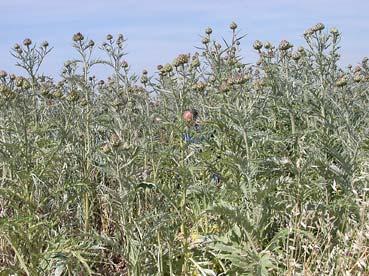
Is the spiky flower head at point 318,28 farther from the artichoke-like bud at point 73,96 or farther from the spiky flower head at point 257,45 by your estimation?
the artichoke-like bud at point 73,96

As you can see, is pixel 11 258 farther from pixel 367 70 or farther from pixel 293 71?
pixel 367 70

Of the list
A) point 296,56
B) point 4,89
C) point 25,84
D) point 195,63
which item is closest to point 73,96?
point 25,84

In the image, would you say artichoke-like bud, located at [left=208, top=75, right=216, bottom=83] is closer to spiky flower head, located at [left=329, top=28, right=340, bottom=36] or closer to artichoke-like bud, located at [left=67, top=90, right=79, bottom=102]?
spiky flower head, located at [left=329, top=28, right=340, bottom=36]

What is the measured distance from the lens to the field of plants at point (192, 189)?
2.63 m

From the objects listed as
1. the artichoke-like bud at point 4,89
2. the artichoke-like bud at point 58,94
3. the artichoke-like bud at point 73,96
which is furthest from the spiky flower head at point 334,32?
the artichoke-like bud at point 4,89

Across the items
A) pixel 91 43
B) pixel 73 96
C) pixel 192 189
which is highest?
pixel 91 43

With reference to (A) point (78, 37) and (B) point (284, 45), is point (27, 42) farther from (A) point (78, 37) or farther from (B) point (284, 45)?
(B) point (284, 45)

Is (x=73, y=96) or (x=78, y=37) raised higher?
(x=78, y=37)

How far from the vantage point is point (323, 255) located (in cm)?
274

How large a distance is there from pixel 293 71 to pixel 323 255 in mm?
1806

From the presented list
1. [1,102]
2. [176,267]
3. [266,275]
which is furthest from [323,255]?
[1,102]

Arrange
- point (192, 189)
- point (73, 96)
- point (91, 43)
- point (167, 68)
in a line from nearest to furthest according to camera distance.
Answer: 1. point (192, 189)
2. point (73, 96)
3. point (167, 68)
4. point (91, 43)

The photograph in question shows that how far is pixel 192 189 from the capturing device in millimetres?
3035

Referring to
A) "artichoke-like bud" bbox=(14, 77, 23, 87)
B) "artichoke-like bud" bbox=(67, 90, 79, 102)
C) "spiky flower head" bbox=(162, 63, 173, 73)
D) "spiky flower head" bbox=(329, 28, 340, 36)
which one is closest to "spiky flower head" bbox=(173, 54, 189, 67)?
"spiky flower head" bbox=(162, 63, 173, 73)
